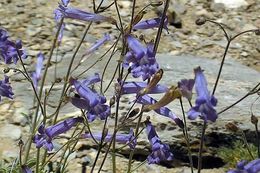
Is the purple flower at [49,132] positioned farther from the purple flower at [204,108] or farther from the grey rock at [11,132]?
the grey rock at [11,132]

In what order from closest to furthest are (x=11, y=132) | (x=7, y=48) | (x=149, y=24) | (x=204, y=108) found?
1. (x=204, y=108)
2. (x=7, y=48)
3. (x=149, y=24)
4. (x=11, y=132)

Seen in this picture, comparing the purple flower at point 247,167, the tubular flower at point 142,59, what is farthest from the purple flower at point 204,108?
the tubular flower at point 142,59

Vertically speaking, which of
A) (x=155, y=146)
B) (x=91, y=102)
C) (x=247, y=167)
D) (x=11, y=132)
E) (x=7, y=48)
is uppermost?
(x=7, y=48)

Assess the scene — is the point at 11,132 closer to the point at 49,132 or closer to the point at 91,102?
the point at 49,132

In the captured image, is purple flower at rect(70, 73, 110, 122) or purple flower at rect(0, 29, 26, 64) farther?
purple flower at rect(0, 29, 26, 64)

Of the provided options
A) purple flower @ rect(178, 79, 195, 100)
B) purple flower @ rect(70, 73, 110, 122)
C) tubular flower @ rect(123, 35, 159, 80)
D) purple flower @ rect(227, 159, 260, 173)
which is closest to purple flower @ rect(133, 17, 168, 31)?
tubular flower @ rect(123, 35, 159, 80)

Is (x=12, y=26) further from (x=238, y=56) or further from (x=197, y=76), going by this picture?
(x=197, y=76)

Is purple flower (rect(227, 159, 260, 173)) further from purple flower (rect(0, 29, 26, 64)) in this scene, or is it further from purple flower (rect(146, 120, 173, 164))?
purple flower (rect(0, 29, 26, 64))

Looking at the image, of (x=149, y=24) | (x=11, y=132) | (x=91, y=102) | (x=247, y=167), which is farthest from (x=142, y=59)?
(x=11, y=132)
